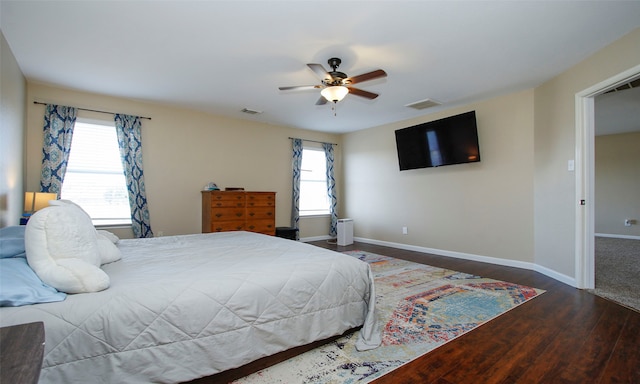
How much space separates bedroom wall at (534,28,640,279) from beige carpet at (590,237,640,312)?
A: 406mm

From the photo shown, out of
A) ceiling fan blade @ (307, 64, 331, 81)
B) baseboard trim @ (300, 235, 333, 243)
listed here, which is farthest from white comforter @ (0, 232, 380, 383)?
baseboard trim @ (300, 235, 333, 243)

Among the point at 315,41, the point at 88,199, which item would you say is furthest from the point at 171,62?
the point at 88,199

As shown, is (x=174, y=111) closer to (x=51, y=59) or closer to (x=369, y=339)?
(x=51, y=59)

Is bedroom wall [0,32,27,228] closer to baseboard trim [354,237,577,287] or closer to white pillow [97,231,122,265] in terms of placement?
white pillow [97,231,122,265]

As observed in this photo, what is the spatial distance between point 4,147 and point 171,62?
1.74 meters

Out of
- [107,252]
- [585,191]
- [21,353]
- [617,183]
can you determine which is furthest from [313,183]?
[617,183]

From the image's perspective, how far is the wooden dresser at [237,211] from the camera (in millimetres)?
4781

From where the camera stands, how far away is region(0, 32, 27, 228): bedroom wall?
277 centimetres

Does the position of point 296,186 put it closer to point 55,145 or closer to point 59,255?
point 55,145

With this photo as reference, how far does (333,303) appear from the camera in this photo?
6.77 ft

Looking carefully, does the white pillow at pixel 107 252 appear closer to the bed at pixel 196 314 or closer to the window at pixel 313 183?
the bed at pixel 196 314

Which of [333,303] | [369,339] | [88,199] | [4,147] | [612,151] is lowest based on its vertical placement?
[369,339]

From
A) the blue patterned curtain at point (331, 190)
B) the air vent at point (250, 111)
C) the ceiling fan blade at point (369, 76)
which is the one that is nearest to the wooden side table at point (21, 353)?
the ceiling fan blade at point (369, 76)

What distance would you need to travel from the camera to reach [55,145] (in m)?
3.99
